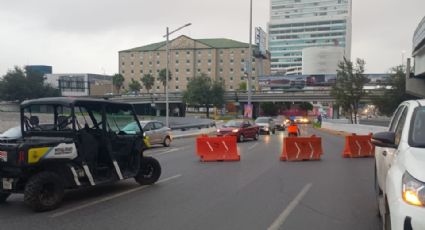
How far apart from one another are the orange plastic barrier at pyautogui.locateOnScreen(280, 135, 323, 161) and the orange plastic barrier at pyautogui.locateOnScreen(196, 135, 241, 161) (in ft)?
6.06

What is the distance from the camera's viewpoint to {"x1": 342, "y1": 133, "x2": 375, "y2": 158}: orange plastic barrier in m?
17.9

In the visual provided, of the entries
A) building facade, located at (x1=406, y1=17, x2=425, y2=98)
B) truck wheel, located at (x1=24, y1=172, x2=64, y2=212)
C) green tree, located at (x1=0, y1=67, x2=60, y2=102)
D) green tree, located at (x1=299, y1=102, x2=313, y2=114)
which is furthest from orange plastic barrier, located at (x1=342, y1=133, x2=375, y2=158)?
green tree, located at (x1=299, y1=102, x2=313, y2=114)

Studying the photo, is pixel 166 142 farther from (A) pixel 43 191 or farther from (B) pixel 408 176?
(B) pixel 408 176

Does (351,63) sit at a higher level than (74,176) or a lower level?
higher

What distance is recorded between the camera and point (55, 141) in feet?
26.8

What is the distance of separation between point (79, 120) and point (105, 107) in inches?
25.1

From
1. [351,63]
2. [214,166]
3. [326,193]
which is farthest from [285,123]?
[326,193]

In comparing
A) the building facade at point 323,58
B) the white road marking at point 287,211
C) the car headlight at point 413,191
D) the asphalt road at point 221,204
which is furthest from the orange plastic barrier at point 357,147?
the building facade at point 323,58

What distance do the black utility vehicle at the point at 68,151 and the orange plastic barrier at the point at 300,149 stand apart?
706 cm

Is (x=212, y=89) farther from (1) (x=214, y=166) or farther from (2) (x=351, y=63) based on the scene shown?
(1) (x=214, y=166)

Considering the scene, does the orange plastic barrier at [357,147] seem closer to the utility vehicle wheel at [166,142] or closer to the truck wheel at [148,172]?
the truck wheel at [148,172]

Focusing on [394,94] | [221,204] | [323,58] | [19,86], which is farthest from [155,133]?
[323,58]

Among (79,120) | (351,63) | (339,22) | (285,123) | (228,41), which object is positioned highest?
(339,22)

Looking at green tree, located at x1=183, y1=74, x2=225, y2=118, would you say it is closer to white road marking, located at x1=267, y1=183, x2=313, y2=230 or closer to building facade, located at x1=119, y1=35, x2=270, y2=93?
building facade, located at x1=119, y1=35, x2=270, y2=93
